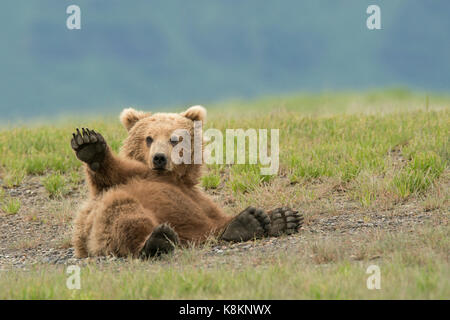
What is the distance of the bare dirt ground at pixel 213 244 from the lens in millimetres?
6172

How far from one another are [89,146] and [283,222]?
6.08 feet

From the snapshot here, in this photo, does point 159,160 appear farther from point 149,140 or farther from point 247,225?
point 247,225

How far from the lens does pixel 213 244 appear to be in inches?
247

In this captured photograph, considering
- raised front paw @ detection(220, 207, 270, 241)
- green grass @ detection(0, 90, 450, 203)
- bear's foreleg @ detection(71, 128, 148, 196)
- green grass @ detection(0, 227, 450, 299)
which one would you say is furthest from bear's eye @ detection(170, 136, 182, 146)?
green grass @ detection(0, 90, 450, 203)

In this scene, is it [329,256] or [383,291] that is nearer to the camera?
[383,291]

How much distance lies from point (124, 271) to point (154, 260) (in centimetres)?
52

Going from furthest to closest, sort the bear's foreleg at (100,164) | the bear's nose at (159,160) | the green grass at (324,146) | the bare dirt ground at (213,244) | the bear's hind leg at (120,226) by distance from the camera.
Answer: the green grass at (324,146), the bear's nose at (159,160), the bare dirt ground at (213,244), the bear's foreleg at (100,164), the bear's hind leg at (120,226)

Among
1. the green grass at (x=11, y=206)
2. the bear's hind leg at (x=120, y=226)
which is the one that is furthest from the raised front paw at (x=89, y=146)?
the green grass at (x=11, y=206)

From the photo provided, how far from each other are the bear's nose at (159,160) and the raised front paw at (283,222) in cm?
107

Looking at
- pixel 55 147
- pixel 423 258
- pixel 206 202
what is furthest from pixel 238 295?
pixel 55 147

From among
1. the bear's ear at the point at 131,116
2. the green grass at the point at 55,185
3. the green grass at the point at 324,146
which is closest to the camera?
the bear's ear at the point at 131,116

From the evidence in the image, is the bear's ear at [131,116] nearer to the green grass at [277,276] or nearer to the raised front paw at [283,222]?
the raised front paw at [283,222]

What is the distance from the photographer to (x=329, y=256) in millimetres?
5430
